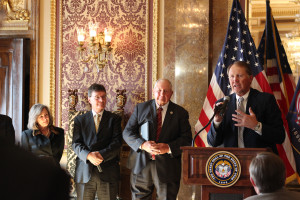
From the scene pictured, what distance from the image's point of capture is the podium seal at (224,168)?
3109 millimetres

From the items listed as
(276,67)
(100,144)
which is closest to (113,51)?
(100,144)

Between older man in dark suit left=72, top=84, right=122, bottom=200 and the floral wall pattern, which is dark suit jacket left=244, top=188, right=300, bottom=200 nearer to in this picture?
older man in dark suit left=72, top=84, right=122, bottom=200

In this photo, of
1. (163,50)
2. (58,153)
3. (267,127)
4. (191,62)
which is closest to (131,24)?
(163,50)

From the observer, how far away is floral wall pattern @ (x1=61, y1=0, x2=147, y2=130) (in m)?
5.42

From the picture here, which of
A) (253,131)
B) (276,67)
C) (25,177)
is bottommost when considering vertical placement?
(253,131)

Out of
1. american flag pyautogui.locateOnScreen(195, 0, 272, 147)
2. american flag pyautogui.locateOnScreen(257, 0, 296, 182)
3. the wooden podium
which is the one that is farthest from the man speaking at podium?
american flag pyautogui.locateOnScreen(257, 0, 296, 182)

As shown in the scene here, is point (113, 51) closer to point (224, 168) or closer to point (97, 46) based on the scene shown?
point (97, 46)

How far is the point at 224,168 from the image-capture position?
123 inches

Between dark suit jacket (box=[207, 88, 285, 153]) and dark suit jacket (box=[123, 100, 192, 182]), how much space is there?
2.29 feet

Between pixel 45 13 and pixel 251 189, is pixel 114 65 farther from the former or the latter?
pixel 251 189

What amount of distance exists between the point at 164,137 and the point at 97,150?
0.78m

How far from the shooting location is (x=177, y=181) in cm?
421

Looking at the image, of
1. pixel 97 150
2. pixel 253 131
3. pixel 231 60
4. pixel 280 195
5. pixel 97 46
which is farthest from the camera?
pixel 97 46

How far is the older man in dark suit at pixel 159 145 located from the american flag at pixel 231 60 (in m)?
0.30
